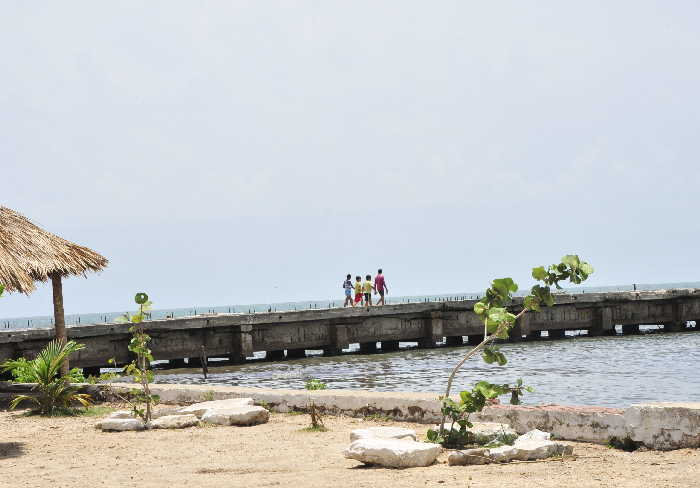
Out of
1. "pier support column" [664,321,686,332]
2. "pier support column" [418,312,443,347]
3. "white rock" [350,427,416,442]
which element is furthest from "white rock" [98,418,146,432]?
"pier support column" [664,321,686,332]

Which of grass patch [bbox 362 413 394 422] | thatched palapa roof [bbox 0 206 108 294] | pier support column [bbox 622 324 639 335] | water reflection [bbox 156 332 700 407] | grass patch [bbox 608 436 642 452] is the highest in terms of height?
thatched palapa roof [bbox 0 206 108 294]

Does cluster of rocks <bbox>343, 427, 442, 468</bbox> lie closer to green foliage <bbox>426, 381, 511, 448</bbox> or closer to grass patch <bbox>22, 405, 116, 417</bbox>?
green foliage <bbox>426, 381, 511, 448</bbox>

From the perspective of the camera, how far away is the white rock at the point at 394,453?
6805mm

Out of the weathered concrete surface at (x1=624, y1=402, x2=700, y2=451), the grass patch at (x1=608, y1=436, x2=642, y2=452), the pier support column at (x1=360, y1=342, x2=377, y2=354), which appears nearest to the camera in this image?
the weathered concrete surface at (x1=624, y1=402, x2=700, y2=451)

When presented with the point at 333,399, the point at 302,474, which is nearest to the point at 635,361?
the point at 333,399

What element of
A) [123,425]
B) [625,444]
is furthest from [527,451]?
[123,425]

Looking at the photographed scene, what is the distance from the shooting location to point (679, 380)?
2122 cm

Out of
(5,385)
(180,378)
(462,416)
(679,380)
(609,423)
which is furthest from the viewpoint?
(180,378)

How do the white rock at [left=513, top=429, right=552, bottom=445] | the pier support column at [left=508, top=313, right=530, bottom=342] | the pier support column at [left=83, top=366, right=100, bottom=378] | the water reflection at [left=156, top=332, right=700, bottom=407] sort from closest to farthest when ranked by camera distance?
the white rock at [left=513, top=429, right=552, bottom=445]
the water reflection at [left=156, top=332, right=700, bottom=407]
the pier support column at [left=83, top=366, right=100, bottom=378]
the pier support column at [left=508, top=313, right=530, bottom=342]

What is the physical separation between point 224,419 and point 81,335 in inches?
640

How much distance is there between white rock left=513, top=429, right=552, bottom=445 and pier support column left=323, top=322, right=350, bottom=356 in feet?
73.4

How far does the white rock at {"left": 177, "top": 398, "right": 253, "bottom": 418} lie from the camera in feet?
33.4

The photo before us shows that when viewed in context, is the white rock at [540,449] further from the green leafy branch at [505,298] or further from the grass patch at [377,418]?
the grass patch at [377,418]

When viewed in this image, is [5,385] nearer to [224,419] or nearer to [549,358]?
[224,419]
